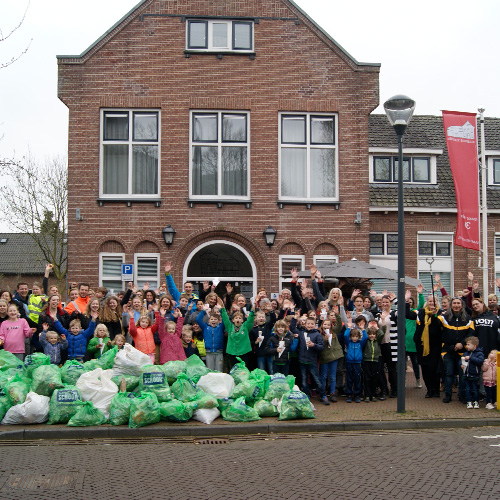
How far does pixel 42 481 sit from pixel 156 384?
3.25 metres

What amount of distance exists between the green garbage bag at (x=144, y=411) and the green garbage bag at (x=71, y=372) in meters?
1.26

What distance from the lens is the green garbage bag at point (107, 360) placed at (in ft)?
34.4

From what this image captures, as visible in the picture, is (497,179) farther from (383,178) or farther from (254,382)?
(254,382)

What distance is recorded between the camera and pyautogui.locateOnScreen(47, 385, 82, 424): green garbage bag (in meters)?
9.41

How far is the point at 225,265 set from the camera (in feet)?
58.1

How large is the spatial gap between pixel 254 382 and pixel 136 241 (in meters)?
8.22

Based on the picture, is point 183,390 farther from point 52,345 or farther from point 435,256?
point 435,256

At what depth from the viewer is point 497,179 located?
2358 cm

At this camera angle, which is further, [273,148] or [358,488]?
[273,148]

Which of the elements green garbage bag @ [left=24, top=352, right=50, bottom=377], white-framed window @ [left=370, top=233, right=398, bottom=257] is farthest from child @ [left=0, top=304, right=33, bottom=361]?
white-framed window @ [left=370, top=233, right=398, bottom=257]

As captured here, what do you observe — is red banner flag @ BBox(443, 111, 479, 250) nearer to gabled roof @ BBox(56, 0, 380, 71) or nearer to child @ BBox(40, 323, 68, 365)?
gabled roof @ BBox(56, 0, 380, 71)

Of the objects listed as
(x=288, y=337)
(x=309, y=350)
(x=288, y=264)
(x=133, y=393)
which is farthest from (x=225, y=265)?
(x=133, y=393)

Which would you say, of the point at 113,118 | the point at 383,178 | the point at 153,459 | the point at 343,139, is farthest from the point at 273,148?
the point at 153,459

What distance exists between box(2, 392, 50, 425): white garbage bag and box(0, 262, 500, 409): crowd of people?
1474 millimetres
